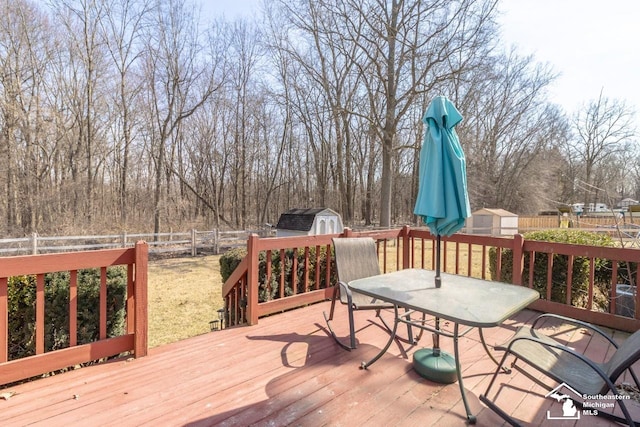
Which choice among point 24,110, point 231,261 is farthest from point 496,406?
point 24,110

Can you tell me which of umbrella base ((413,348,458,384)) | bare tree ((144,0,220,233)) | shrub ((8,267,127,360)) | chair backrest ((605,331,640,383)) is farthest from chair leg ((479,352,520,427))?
bare tree ((144,0,220,233))

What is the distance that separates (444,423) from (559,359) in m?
0.84

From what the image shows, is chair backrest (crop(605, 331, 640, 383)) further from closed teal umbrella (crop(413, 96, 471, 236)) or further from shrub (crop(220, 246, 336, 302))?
shrub (crop(220, 246, 336, 302))

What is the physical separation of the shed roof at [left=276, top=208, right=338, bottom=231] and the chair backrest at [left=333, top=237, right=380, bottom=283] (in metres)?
9.02

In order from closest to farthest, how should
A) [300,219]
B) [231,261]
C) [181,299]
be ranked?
[231,261] < [181,299] < [300,219]

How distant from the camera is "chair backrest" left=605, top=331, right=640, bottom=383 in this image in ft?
4.56

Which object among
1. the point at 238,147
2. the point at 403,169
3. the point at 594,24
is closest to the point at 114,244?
the point at 238,147

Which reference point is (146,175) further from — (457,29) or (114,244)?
(457,29)

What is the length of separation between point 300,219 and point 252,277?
981 centimetres

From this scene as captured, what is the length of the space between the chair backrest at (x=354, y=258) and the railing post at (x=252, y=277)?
84cm

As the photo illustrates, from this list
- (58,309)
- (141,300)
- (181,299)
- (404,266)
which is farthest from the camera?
(181,299)

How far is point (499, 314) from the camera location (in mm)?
1759

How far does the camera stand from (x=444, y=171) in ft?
7.30

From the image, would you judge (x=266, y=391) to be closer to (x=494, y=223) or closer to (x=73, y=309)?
(x=73, y=309)
